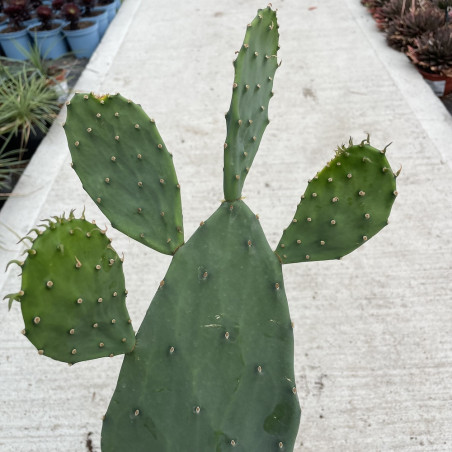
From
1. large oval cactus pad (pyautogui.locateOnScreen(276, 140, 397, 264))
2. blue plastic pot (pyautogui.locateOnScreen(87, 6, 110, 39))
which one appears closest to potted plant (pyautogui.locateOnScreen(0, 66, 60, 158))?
blue plastic pot (pyautogui.locateOnScreen(87, 6, 110, 39))

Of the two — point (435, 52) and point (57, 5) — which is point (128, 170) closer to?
point (435, 52)

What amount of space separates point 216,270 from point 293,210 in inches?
56.1

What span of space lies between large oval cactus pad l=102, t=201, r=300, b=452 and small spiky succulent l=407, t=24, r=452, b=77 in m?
2.59

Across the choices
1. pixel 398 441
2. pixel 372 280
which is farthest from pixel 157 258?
pixel 398 441

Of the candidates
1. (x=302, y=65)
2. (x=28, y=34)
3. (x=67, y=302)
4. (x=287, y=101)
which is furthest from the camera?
(x=28, y=34)

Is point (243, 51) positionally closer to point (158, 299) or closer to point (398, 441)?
point (158, 299)

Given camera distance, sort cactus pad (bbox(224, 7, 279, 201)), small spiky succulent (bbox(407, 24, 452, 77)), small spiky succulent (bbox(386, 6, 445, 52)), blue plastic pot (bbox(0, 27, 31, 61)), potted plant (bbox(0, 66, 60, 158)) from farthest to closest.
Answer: blue plastic pot (bbox(0, 27, 31, 61))
small spiky succulent (bbox(386, 6, 445, 52))
small spiky succulent (bbox(407, 24, 452, 77))
potted plant (bbox(0, 66, 60, 158))
cactus pad (bbox(224, 7, 279, 201))

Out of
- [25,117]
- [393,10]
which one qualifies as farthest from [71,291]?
[393,10]

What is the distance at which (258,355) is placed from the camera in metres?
0.97

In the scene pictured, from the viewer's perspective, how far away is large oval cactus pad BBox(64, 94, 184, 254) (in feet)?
3.23

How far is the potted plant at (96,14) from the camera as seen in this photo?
402 centimetres

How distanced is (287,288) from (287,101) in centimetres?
146

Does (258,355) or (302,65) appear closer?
(258,355)

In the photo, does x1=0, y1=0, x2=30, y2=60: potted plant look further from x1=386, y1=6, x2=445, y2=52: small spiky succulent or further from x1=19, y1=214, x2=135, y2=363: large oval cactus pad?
x1=19, y1=214, x2=135, y2=363: large oval cactus pad
